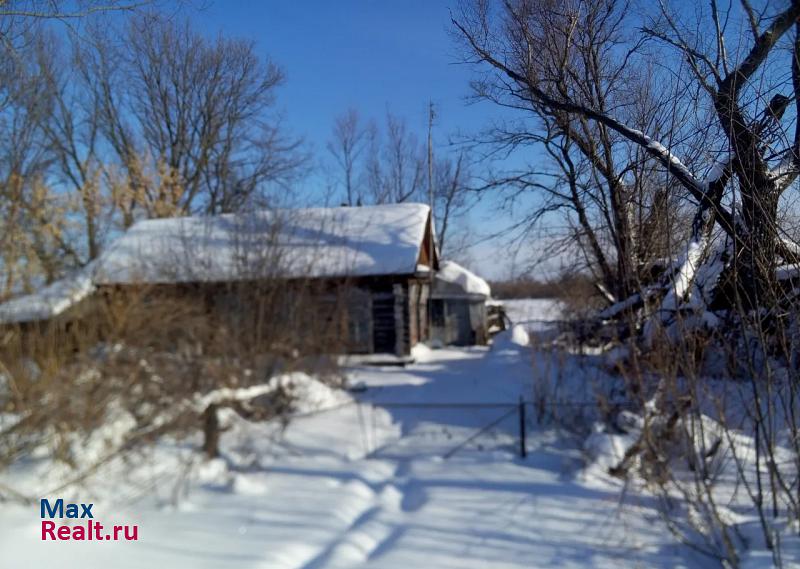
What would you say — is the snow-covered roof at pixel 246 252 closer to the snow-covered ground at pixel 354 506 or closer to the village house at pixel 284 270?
the village house at pixel 284 270

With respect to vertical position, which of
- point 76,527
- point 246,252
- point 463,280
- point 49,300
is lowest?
point 76,527

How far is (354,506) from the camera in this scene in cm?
509

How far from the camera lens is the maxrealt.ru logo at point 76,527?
13.0ft

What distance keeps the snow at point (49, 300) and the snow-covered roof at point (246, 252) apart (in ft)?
0.06

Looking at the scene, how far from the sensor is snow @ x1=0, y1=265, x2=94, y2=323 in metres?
5.11

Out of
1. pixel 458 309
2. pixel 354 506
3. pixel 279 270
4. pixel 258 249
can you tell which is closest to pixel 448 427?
pixel 354 506

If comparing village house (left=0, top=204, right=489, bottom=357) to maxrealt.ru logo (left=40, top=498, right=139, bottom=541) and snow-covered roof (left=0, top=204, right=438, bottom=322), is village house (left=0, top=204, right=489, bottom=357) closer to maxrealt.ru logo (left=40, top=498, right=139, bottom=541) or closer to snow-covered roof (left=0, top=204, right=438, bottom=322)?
snow-covered roof (left=0, top=204, right=438, bottom=322)

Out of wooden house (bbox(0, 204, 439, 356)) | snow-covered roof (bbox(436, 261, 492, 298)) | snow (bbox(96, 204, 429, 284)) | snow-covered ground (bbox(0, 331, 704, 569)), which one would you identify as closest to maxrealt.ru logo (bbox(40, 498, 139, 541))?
snow-covered ground (bbox(0, 331, 704, 569))

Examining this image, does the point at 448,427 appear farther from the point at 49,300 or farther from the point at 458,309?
the point at 458,309

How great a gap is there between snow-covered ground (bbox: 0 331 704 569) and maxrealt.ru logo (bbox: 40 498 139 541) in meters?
0.07

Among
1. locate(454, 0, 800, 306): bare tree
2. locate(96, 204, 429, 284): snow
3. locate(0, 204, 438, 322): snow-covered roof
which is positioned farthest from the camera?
locate(96, 204, 429, 284): snow

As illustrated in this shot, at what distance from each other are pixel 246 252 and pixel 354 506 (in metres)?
6.14

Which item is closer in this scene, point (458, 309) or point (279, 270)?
point (279, 270)

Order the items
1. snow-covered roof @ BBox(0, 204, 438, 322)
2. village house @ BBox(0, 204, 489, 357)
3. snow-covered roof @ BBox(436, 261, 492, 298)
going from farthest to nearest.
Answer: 1. snow-covered roof @ BBox(436, 261, 492, 298)
2. snow-covered roof @ BBox(0, 204, 438, 322)
3. village house @ BBox(0, 204, 489, 357)
